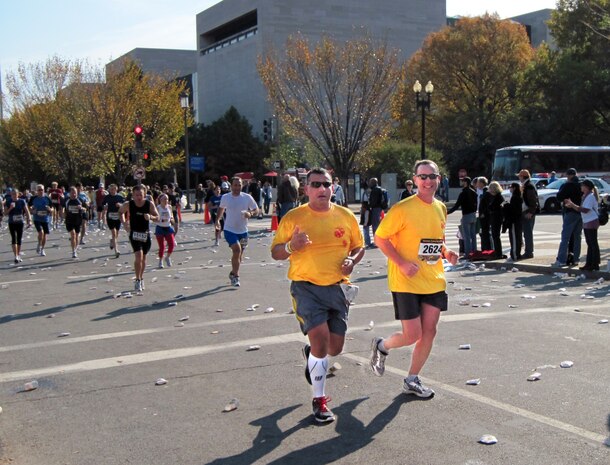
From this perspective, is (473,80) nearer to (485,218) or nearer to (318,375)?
(485,218)

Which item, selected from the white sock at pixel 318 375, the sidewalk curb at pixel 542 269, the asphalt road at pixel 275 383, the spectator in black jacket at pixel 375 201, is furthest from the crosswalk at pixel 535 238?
the white sock at pixel 318 375

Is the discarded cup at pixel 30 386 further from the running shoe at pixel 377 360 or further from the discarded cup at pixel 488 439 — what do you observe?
the discarded cup at pixel 488 439

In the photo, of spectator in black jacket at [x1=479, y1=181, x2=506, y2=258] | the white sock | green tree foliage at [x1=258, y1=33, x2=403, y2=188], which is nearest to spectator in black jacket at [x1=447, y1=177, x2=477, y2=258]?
spectator in black jacket at [x1=479, y1=181, x2=506, y2=258]

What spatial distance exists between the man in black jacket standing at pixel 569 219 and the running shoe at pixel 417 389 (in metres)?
9.15

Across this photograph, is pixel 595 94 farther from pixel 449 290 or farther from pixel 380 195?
pixel 449 290

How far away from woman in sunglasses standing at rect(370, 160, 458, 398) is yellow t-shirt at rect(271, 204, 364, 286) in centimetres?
35

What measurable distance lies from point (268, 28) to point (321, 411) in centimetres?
6595

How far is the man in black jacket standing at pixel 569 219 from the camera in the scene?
1413 cm

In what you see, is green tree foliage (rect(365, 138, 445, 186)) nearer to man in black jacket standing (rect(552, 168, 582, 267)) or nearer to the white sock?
man in black jacket standing (rect(552, 168, 582, 267))

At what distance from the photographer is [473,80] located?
184ft

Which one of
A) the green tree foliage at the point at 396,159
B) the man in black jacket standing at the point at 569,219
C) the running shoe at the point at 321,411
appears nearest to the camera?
the running shoe at the point at 321,411

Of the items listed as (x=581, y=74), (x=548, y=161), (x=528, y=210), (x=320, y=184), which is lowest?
(x=528, y=210)

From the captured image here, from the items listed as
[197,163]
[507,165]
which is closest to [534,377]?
[507,165]

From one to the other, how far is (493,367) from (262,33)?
64403 mm
